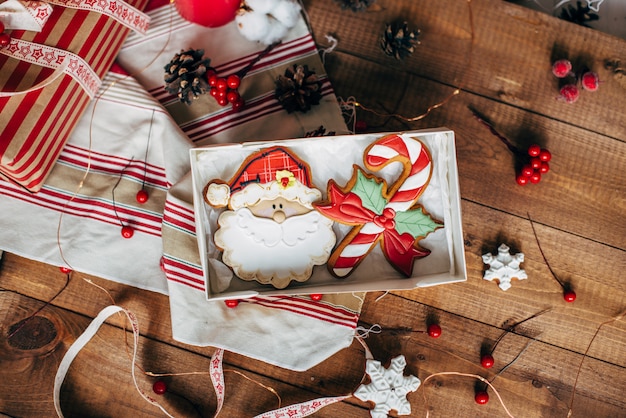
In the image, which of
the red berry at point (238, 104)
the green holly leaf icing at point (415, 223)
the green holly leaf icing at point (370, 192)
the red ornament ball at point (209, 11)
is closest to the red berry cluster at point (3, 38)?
the red ornament ball at point (209, 11)

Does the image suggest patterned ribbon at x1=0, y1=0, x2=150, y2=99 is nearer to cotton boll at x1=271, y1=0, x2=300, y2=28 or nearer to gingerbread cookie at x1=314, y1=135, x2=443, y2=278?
cotton boll at x1=271, y1=0, x2=300, y2=28

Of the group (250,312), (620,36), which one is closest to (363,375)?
(250,312)

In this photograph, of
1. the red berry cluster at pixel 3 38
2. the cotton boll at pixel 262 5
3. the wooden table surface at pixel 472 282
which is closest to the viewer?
the red berry cluster at pixel 3 38

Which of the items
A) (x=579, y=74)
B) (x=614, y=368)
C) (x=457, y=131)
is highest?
(x=579, y=74)

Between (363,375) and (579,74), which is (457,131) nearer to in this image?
(579,74)

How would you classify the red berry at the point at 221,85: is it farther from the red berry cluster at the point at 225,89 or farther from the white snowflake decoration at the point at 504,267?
the white snowflake decoration at the point at 504,267

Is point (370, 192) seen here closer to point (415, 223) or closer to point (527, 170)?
point (415, 223)

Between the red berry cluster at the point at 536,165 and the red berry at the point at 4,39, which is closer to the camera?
the red berry at the point at 4,39
